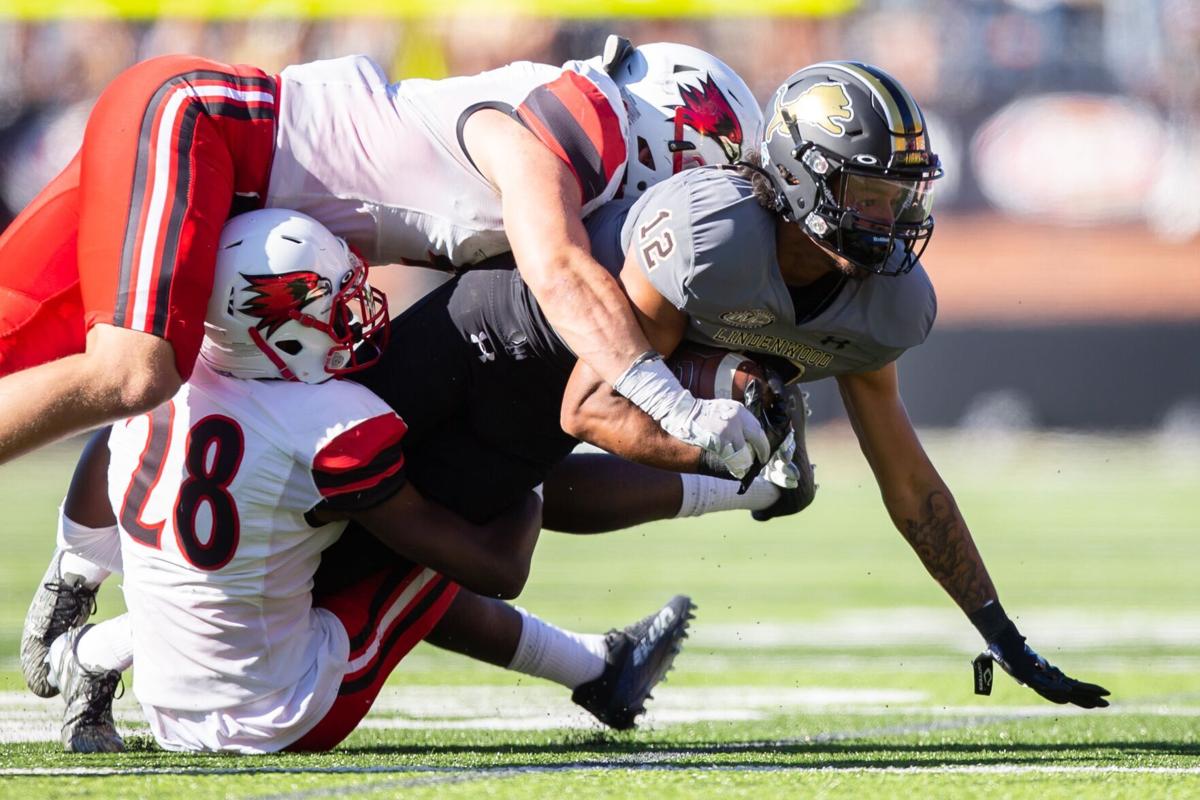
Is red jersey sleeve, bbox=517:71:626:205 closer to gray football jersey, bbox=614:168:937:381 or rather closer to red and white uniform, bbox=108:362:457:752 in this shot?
gray football jersey, bbox=614:168:937:381

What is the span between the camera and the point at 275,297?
3152 mm

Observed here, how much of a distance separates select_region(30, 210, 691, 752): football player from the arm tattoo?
833 millimetres

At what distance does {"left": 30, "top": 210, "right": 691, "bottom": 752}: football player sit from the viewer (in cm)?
312

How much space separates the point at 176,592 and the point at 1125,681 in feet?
7.82

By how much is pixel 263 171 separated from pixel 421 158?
309 mm

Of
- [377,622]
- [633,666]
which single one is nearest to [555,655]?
[633,666]

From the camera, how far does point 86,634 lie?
11.3 feet

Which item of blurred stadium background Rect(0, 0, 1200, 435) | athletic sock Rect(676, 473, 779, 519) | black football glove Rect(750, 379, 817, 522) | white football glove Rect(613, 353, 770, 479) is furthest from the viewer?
blurred stadium background Rect(0, 0, 1200, 435)

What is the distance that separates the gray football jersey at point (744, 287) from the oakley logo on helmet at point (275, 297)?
23.0 inches

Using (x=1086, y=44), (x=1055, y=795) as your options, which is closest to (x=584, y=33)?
(x=1086, y=44)

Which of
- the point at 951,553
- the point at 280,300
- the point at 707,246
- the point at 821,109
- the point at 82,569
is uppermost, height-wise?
the point at 821,109

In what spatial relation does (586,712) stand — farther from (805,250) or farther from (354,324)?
(805,250)

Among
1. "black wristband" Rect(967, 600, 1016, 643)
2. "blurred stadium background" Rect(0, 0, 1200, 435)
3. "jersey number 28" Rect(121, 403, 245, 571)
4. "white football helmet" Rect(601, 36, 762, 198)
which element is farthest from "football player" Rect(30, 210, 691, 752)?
"blurred stadium background" Rect(0, 0, 1200, 435)

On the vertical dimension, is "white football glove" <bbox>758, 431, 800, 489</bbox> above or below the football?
below
